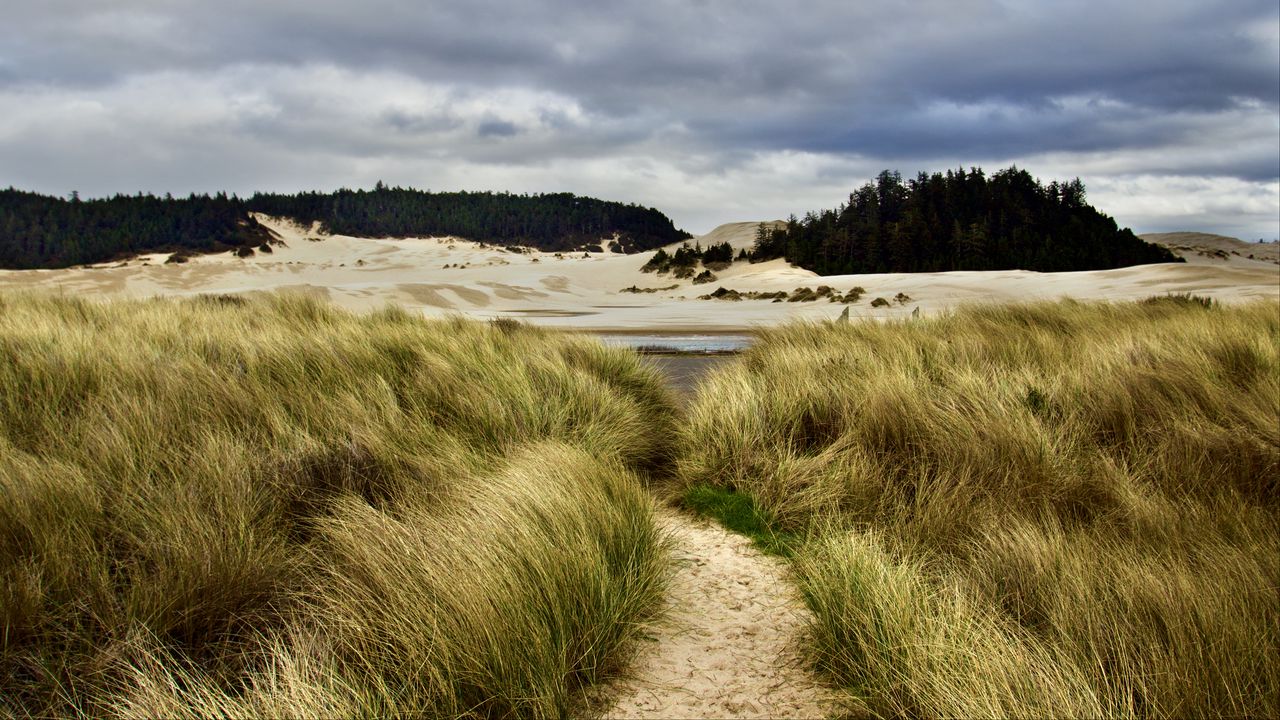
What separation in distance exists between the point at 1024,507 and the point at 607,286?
36.1 m

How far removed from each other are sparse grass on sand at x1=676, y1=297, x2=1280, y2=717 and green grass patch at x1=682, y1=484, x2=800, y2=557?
0.05 metres

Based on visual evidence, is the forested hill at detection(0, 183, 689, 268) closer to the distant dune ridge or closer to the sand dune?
the sand dune

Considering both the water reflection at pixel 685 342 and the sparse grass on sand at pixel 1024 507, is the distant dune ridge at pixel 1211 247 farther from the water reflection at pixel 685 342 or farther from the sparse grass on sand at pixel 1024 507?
the sparse grass on sand at pixel 1024 507

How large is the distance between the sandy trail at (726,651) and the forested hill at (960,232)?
36272 millimetres

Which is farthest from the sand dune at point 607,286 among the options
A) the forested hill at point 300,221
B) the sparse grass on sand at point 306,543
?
the forested hill at point 300,221

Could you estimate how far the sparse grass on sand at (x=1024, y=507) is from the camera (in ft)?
6.99

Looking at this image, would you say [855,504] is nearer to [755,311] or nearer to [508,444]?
[508,444]

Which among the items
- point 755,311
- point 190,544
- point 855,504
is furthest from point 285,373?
point 755,311

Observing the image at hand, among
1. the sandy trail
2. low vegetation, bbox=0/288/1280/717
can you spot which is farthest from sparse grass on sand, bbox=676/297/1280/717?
the sandy trail

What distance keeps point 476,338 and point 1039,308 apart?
8.13 metres

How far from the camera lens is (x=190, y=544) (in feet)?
8.74

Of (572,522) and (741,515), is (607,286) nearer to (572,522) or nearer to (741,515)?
(741,515)

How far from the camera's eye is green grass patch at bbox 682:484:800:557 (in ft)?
11.9

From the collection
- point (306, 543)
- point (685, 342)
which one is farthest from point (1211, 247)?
point (306, 543)
